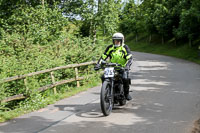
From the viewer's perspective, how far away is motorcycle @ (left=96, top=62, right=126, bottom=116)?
6.68 meters

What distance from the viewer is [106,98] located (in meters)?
6.88

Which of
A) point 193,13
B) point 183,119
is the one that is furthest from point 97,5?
point 183,119

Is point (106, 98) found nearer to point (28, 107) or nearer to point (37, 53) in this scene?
point (28, 107)

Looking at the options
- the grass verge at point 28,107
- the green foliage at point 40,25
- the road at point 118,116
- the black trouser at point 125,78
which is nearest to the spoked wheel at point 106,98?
the road at point 118,116

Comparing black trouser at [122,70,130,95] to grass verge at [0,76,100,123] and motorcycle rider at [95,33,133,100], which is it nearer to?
motorcycle rider at [95,33,133,100]

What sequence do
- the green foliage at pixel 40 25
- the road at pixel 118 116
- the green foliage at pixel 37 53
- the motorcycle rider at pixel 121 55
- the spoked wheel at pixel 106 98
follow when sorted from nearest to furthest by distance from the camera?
the road at pixel 118 116
the spoked wheel at pixel 106 98
the motorcycle rider at pixel 121 55
the green foliage at pixel 37 53
the green foliage at pixel 40 25

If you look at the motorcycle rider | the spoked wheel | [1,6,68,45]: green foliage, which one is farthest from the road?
[1,6,68,45]: green foliage

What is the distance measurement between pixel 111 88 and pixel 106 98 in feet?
1.03

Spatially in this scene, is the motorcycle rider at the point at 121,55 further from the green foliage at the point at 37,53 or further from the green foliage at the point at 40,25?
the green foliage at the point at 40,25

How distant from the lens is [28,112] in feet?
24.8

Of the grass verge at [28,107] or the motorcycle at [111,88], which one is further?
the grass verge at [28,107]

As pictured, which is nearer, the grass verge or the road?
the road

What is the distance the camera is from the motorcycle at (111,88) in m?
6.68

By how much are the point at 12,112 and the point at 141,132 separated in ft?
12.1
